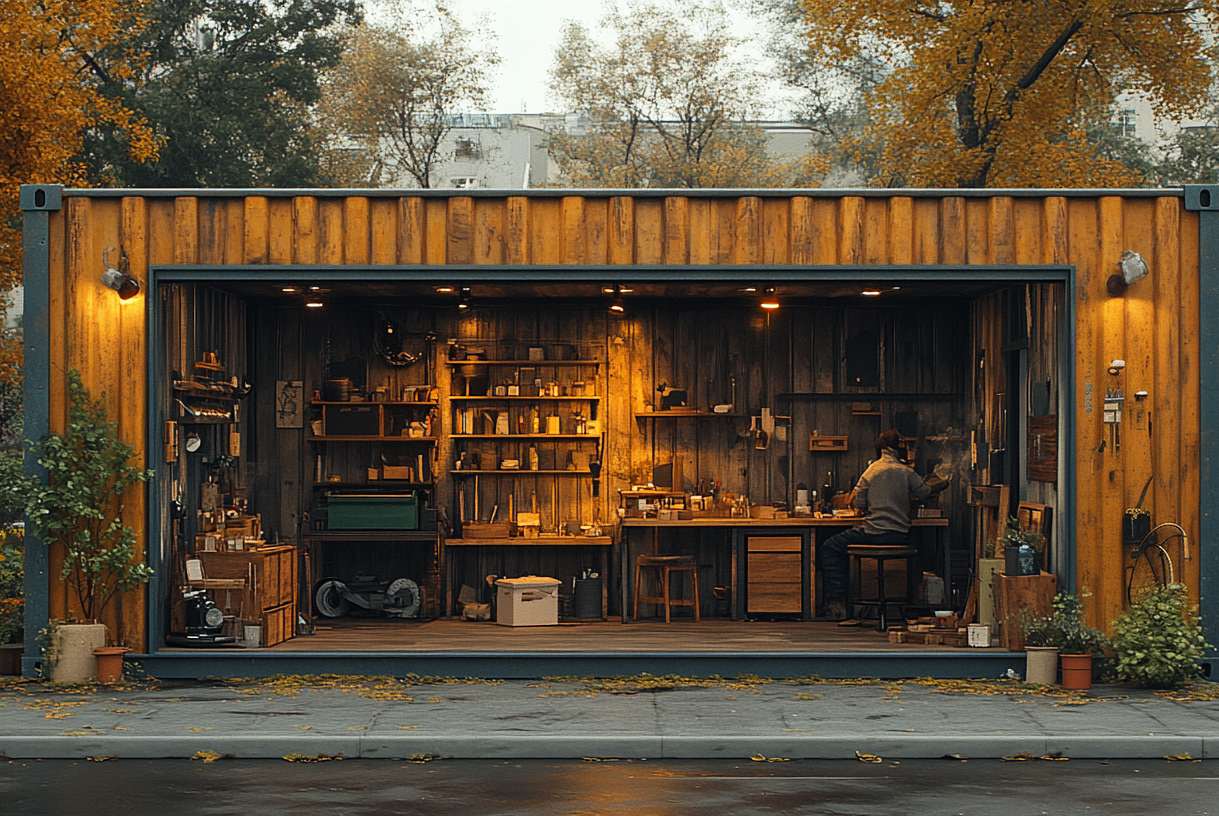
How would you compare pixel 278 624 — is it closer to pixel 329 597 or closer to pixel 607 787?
pixel 329 597

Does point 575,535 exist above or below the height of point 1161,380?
below

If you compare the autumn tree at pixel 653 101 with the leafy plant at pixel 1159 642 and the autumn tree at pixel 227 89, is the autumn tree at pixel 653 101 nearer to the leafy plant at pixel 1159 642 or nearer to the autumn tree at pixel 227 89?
the autumn tree at pixel 227 89

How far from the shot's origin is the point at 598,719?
8320 mm

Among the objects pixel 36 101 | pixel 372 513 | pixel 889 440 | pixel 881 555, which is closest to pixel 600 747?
pixel 881 555

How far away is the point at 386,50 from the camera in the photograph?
1345 inches

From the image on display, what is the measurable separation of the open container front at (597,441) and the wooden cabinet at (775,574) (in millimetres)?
18

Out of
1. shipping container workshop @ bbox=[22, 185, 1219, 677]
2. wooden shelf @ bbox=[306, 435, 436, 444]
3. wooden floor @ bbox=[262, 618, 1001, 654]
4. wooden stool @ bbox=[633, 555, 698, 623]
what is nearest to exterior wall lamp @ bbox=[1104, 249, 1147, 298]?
shipping container workshop @ bbox=[22, 185, 1219, 677]

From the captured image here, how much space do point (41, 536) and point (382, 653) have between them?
2.52m

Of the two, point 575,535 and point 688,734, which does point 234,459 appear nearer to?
point 575,535

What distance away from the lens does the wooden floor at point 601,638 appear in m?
10.3

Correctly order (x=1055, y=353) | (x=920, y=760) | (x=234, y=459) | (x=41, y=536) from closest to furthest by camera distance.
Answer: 1. (x=920, y=760)
2. (x=41, y=536)
3. (x=1055, y=353)
4. (x=234, y=459)

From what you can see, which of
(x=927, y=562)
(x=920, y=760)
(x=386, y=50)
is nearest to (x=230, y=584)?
(x=920, y=760)

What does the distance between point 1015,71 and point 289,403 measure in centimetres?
1444

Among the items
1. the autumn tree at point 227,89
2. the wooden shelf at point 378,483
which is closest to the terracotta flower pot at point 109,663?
the wooden shelf at point 378,483
